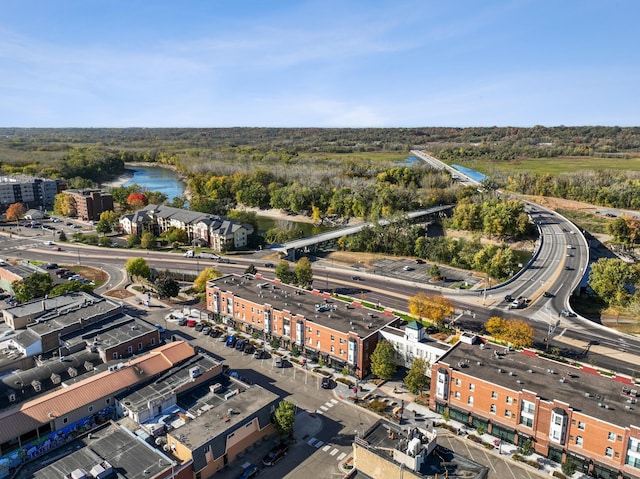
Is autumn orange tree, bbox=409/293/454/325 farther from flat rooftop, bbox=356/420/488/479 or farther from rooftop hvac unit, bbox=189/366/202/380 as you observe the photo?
rooftop hvac unit, bbox=189/366/202/380

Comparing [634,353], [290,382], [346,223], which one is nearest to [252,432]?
[290,382]

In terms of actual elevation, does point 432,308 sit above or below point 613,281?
above

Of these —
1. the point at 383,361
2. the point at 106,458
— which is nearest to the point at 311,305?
the point at 383,361

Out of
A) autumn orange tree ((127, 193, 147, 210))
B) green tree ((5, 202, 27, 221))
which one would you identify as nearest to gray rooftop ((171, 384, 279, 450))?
autumn orange tree ((127, 193, 147, 210))

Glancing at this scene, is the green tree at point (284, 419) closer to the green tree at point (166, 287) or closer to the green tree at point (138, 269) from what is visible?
the green tree at point (166, 287)

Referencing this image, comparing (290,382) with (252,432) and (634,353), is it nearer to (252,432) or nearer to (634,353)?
(252,432)

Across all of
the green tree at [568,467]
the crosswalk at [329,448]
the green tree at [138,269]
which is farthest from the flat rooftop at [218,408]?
the green tree at [138,269]

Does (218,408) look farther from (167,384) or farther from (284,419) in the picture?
(167,384)
